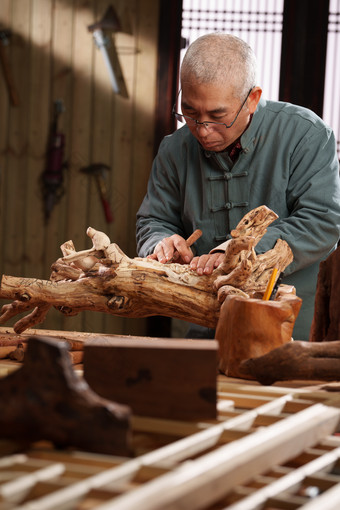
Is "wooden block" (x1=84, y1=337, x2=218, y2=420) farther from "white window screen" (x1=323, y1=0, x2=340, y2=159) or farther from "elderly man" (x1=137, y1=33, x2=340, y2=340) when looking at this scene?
"white window screen" (x1=323, y1=0, x2=340, y2=159)

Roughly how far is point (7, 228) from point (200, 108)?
281 centimetres

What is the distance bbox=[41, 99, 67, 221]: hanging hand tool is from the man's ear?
2.47m

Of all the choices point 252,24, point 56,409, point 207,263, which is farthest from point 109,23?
point 56,409

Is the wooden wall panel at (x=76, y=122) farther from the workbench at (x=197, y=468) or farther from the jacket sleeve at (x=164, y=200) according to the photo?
the workbench at (x=197, y=468)

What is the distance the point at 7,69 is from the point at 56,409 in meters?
4.17

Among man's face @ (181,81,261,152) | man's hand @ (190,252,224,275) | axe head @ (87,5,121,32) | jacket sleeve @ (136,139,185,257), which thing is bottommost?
man's hand @ (190,252,224,275)

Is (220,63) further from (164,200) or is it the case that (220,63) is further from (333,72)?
(333,72)

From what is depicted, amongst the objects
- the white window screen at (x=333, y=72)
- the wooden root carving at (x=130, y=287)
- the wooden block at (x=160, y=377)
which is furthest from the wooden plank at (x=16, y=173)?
the wooden block at (x=160, y=377)

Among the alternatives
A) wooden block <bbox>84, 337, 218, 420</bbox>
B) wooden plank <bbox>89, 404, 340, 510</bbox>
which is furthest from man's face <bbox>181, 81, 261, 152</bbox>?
wooden plank <bbox>89, 404, 340, 510</bbox>

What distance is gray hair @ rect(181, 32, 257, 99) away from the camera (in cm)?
224

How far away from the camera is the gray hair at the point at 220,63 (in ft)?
7.35

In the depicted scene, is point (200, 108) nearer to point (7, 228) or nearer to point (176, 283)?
point (176, 283)

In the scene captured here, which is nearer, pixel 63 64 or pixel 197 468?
pixel 197 468

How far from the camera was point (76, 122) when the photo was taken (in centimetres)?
470
